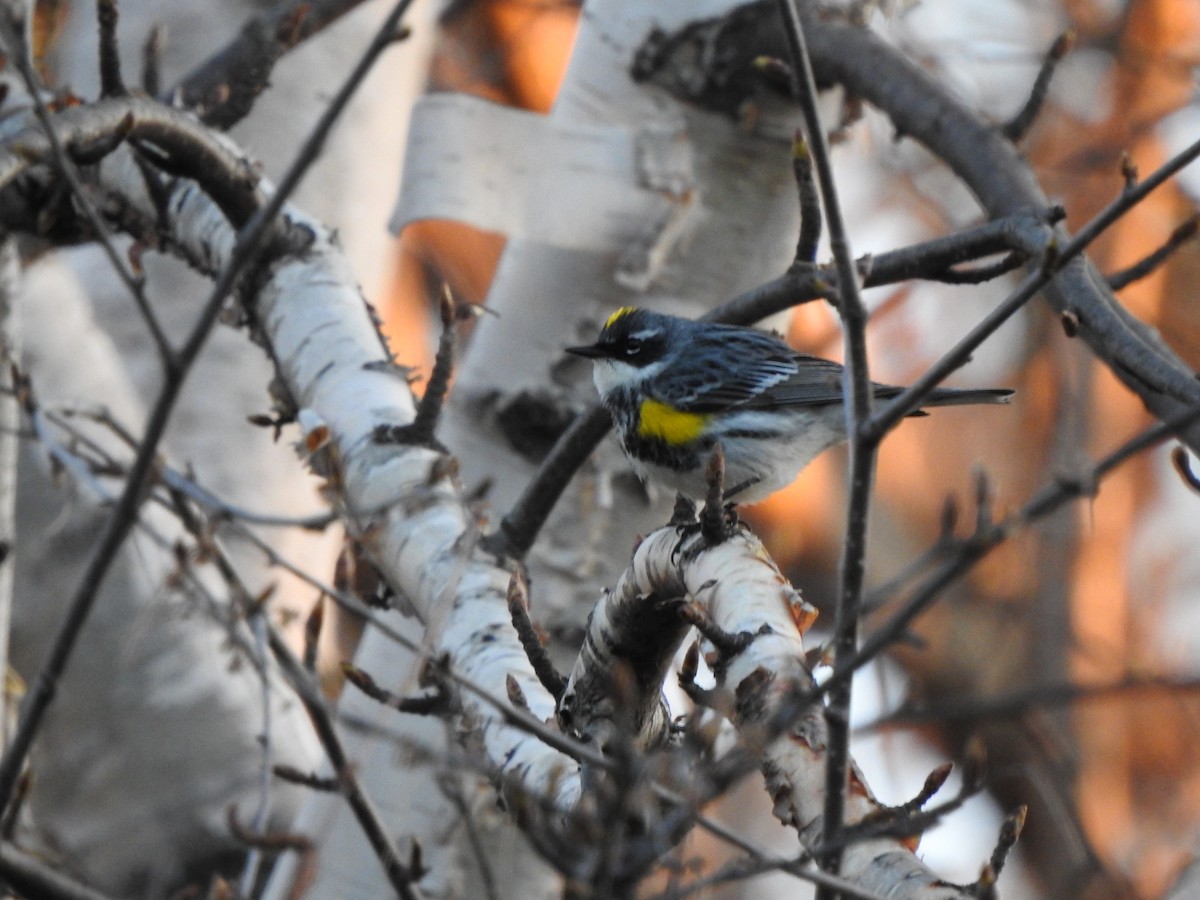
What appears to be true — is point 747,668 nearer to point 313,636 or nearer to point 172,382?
point 172,382

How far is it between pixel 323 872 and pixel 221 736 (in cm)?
151

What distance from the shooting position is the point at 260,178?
12.9ft

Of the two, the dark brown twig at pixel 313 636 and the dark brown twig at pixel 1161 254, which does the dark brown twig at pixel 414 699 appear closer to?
the dark brown twig at pixel 313 636

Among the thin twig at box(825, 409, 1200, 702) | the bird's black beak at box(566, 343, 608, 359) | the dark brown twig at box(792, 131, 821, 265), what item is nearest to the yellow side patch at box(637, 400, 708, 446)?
the bird's black beak at box(566, 343, 608, 359)

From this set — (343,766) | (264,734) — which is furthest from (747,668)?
(264,734)

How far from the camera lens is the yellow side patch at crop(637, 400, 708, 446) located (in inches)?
154

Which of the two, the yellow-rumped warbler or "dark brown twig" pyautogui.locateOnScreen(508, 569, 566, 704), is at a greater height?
the yellow-rumped warbler

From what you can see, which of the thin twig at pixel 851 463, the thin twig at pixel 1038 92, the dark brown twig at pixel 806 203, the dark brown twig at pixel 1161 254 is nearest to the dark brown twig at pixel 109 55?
the dark brown twig at pixel 806 203

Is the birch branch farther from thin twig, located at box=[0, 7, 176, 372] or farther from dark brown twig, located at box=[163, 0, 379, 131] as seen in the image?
dark brown twig, located at box=[163, 0, 379, 131]

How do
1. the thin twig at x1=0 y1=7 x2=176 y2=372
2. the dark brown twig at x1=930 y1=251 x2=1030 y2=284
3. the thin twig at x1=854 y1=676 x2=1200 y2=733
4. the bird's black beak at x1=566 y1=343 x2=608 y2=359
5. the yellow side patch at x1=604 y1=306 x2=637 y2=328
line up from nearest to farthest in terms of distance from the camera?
the thin twig at x1=0 y1=7 x2=176 y2=372 < the thin twig at x1=854 y1=676 x2=1200 y2=733 < the dark brown twig at x1=930 y1=251 x2=1030 y2=284 < the bird's black beak at x1=566 y1=343 x2=608 y2=359 < the yellow side patch at x1=604 y1=306 x2=637 y2=328

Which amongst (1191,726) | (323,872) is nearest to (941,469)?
(1191,726)

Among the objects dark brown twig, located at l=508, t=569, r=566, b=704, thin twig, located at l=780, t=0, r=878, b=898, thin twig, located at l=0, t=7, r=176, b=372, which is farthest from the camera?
dark brown twig, located at l=508, t=569, r=566, b=704

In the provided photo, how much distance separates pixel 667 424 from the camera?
3936 millimetres

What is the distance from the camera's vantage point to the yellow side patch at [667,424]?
3902 mm
